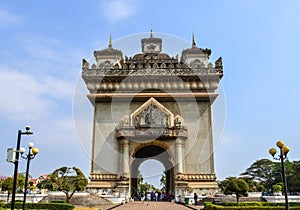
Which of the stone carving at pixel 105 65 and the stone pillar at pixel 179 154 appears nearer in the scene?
the stone pillar at pixel 179 154

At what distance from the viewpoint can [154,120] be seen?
28.2m

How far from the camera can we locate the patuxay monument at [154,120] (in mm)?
27109

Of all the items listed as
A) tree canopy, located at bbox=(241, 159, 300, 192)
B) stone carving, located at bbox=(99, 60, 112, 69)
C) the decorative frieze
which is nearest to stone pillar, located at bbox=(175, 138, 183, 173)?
the decorative frieze

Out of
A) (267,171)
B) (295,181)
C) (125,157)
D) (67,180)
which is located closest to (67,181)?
(67,180)

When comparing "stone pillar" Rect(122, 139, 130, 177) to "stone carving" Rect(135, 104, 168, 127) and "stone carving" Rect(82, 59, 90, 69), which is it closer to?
"stone carving" Rect(135, 104, 168, 127)

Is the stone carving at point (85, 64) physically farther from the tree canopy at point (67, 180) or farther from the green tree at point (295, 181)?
the green tree at point (295, 181)

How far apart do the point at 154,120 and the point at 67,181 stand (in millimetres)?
10168

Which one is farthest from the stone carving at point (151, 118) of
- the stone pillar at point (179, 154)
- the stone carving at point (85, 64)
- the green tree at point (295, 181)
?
the green tree at point (295, 181)

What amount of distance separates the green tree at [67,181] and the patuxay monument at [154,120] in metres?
4.91

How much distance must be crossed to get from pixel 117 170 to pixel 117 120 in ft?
16.3

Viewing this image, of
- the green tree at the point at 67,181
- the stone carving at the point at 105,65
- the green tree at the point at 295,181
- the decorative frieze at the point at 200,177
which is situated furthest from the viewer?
the green tree at the point at 295,181

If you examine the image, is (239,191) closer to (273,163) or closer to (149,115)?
(149,115)

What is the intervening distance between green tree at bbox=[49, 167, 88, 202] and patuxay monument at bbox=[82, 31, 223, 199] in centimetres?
491

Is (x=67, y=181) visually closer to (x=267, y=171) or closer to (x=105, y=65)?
(x=105, y=65)
